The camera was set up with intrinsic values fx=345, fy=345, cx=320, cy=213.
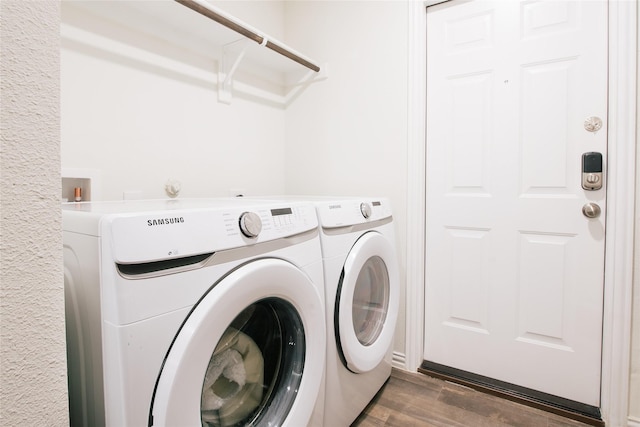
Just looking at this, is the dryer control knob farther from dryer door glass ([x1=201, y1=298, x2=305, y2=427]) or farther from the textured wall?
the textured wall

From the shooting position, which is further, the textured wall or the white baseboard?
the white baseboard

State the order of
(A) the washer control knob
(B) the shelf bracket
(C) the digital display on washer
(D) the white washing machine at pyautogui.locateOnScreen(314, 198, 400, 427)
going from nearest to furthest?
(C) the digital display on washer → (D) the white washing machine at pyautogui.locateOnScreen(314, 198, 400, 427) → (A) the washer control knob → (B) the shelf bracket

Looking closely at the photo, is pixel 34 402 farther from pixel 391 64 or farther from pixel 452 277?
pixel 391 64

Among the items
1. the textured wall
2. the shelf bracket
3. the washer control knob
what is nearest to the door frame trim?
the washer control knob

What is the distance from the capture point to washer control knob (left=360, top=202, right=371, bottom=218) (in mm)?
1378

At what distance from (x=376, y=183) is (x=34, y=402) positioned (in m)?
1.64

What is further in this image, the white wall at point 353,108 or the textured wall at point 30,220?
the white wall at point 353,108

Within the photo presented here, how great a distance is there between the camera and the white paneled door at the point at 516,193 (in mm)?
1431

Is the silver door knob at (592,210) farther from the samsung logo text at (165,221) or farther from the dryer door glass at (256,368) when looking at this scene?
the samsung logo text at (165,221)

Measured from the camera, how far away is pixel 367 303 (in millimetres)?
1486

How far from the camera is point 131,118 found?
4.69 feet

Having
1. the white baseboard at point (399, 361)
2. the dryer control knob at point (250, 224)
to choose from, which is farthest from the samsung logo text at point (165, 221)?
the white baseboard at point (399, 361)

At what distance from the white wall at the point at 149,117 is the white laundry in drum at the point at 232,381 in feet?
2.88

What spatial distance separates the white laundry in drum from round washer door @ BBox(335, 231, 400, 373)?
0.33 metres
